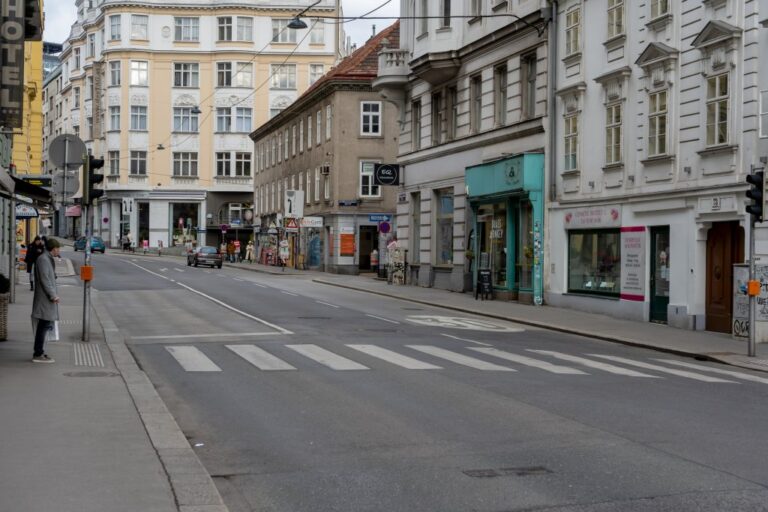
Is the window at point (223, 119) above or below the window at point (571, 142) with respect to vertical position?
above

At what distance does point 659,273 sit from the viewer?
23.9 metres

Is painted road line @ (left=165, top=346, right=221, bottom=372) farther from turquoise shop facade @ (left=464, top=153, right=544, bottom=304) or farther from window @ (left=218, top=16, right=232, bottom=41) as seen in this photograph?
window @ (left=218, top=16, right=232, bottom=41)

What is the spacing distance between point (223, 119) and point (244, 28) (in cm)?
764

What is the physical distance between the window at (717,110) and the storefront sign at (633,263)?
11.7 ft

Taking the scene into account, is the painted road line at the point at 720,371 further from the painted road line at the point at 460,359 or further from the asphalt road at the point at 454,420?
the painted road line at the point at 460,359

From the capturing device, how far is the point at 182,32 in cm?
8350

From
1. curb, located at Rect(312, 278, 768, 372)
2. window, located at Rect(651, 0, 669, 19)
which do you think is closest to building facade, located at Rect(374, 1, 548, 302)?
curb, located at Rect(312, 278, 768, 372)

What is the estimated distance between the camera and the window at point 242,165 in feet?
277

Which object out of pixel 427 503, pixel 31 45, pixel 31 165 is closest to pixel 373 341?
pixel 427 503

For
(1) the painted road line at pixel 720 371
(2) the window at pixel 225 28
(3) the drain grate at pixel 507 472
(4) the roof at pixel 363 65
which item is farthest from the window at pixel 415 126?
(2) the window at pixel 225 28

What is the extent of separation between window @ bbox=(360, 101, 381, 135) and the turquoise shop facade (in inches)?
806

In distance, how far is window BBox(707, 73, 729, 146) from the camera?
2108cm

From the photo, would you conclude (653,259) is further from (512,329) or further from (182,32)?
(182,32)

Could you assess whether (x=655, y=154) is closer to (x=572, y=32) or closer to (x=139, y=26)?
(x=572, y=32)
